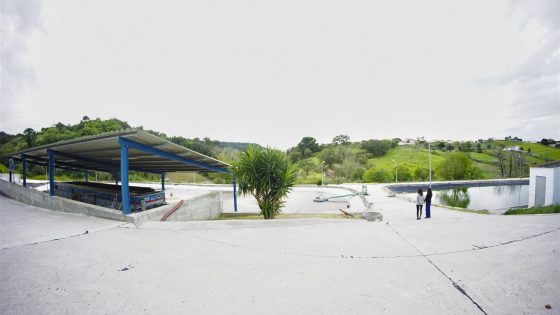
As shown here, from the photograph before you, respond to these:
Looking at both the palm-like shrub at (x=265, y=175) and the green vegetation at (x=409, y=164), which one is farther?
the green vegetation at (x=409, y=164)

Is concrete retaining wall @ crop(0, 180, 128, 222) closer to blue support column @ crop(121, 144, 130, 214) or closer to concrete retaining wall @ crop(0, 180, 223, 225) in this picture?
concrete retaining wall @ crop(0, 180, 223, 225)

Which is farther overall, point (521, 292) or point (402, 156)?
point (402, 156)

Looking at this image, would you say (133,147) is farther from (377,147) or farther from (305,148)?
(377,147)

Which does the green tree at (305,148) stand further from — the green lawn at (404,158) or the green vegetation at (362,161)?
the green lawn at (404,158)

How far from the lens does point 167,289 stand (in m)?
3.09

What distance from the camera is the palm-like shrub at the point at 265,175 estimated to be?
950 cm

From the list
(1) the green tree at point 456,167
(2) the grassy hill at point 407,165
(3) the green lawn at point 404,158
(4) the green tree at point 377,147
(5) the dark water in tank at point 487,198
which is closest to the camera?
(5) the dark water in tank at point 487,198

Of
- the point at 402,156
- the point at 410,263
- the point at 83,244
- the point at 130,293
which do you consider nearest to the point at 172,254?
the point at 130,293

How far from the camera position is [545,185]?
14.3m

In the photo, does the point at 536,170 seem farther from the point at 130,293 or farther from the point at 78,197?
the point at 78,197

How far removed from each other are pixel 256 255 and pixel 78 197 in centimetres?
1307

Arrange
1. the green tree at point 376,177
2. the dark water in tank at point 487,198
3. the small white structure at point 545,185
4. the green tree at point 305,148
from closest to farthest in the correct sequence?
the small white structure at point 545,185
the dark water in tank at point 487,198
the green tree at point 376,177
the green tree at point 305,148

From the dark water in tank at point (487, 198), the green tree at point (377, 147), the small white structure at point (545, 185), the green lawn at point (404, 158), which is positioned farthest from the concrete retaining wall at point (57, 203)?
the green tree at point (377, 147)

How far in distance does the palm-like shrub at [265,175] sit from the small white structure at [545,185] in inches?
626
